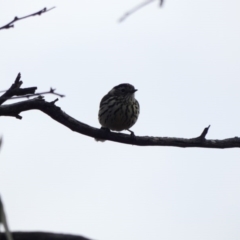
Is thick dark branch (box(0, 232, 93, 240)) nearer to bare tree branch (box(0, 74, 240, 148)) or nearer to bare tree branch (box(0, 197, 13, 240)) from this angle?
bare tree branch (box(0, 197, 13, 240))

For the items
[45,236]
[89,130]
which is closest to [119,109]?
[89,130]

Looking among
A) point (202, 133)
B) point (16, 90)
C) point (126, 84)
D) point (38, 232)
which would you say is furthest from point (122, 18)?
point (126, 84)

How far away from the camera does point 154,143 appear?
7082mm

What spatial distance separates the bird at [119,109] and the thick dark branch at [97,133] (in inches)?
142

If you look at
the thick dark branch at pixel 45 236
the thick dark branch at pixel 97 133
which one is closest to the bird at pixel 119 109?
the thick dark branch at pixel 97 133

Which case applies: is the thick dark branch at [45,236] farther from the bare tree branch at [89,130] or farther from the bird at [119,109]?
the bird at [119,109]

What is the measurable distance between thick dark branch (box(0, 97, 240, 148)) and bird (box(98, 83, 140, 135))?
3.62 m

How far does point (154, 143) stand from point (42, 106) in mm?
1781

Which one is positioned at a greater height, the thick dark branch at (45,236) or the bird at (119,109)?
the bird at (119,109)

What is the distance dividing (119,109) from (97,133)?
470cm

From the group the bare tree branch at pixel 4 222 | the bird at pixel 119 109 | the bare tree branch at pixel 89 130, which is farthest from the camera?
the bird at pixel 119 109

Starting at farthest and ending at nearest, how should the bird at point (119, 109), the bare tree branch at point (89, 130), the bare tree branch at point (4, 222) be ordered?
the bird at point (119, 109), the bare tree branch at point (89, 130), the bare tree branch at point (4, 222)

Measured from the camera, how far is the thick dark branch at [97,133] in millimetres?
5789

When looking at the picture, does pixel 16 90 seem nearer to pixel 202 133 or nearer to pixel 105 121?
pixel 202 133
